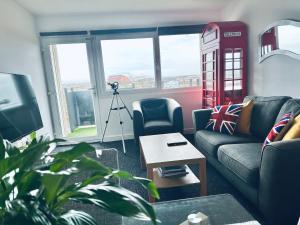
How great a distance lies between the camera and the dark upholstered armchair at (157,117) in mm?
3209

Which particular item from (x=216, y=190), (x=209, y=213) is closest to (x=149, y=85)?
(x=216, y=190)

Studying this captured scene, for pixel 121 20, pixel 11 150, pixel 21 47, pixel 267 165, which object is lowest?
pixel 267 165

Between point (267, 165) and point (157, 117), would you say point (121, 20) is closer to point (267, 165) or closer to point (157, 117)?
point (157, 117)

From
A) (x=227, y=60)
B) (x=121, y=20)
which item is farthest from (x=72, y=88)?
(x=227, y=60)

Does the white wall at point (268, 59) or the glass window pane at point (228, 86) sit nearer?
the white wall at point (268, 59)

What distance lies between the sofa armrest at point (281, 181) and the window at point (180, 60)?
285cm

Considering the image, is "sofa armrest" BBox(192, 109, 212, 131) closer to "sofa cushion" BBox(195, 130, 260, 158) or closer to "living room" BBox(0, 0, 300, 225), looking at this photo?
"living room" BBox(0, 0, 300, 225)

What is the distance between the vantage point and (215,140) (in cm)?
234

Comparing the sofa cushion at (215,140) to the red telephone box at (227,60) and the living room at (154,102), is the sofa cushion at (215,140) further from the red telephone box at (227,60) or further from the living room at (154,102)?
the red telephone box at (227,60)

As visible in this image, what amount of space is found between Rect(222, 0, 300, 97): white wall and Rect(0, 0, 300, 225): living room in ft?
0.05

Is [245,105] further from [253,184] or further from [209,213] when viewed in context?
[209,213]

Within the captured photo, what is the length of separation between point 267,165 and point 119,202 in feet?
4.46

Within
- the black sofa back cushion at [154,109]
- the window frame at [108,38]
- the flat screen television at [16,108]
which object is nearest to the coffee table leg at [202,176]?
the flat screen television at [16,108]

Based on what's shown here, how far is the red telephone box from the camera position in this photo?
10.7 ft
